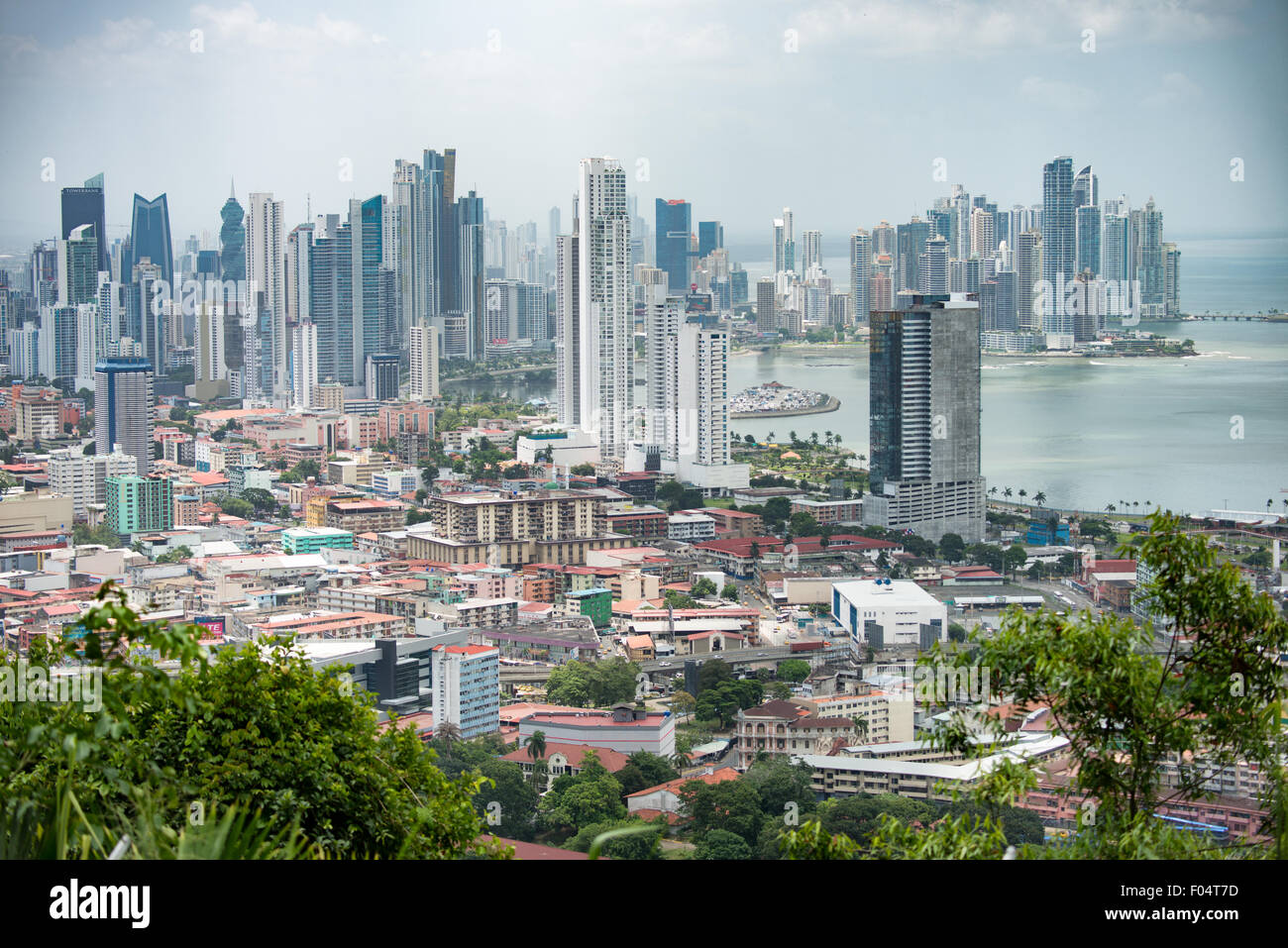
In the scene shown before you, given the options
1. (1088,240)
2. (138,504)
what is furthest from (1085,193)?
Result: (138,504)

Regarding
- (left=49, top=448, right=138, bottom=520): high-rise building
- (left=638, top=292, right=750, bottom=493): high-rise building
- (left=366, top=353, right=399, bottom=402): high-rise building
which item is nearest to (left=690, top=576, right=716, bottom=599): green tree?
(left=638, top=292, right=750, bottom=493): high-rise building

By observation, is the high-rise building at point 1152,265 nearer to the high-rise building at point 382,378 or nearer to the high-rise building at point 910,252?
the high-rise building at point 910,252

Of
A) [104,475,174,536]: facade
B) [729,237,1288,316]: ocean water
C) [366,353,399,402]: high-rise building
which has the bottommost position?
[104,475,174,536]: facade

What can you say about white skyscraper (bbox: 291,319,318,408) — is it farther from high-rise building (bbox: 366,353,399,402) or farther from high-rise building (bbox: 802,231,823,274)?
high-rise building (bbox: 802,231,823,274)

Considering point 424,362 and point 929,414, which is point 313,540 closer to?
point 929,414
